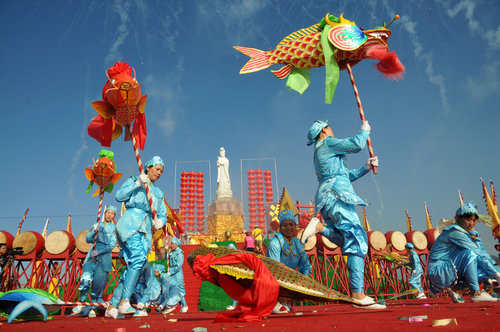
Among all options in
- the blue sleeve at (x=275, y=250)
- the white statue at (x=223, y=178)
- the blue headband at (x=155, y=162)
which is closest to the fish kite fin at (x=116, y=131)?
the blue headband at (x=155, y=162)

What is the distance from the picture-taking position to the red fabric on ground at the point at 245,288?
219 centimetres

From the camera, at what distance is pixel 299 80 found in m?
5.08

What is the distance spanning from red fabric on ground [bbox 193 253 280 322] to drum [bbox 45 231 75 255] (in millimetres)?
8663

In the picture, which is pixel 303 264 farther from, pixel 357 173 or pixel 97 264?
pixel 97 264

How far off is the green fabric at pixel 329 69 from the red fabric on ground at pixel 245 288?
117 inches

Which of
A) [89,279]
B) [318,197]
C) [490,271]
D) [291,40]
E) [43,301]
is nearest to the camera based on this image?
[43,301]

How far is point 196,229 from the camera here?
1089 inches

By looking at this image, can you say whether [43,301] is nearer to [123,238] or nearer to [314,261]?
[123,238]

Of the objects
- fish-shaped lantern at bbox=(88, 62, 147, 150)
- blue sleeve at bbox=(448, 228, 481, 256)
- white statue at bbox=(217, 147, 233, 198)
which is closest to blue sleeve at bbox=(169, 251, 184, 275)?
fish-shaped lantern at bbox=(88, 62, 147, 150)

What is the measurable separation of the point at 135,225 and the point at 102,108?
191 centimetres

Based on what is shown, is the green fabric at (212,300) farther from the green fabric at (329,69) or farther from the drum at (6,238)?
the green fabric at (329,69)

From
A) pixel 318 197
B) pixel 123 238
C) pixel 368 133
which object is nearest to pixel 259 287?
pixel 318 197

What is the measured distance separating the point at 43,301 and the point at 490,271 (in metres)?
5.41

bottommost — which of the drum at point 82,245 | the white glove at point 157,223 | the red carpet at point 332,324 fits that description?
the red carpet at point 332,324
